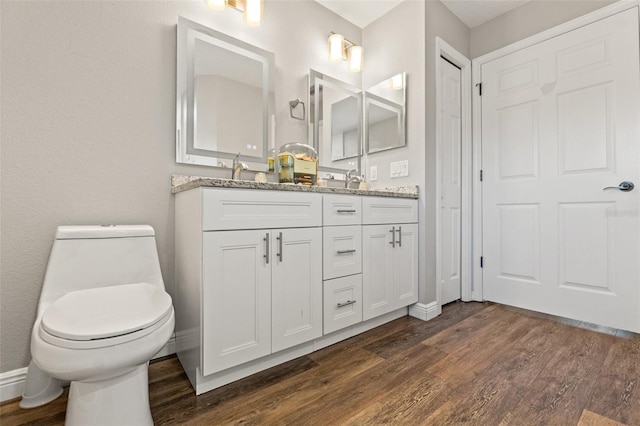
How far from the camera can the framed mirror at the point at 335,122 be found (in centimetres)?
221

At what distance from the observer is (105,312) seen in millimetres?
940

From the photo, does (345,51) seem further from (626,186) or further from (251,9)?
(626,186)

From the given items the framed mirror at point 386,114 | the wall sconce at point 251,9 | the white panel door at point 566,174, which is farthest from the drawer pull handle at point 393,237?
the wall sconce at point 251,9

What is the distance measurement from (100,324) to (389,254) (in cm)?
154

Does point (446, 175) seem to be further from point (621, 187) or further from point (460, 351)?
point (460, 351)

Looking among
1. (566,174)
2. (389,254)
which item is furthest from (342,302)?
(566,174)

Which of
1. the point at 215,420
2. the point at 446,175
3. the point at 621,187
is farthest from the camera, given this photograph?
the point at 446,175

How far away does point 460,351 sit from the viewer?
5.26ft

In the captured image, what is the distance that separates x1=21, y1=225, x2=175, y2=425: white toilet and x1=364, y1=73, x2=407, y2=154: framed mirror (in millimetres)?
1793

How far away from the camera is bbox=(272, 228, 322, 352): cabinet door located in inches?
54.4

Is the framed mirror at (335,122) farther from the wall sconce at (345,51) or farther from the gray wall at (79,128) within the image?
the gray wall at (79,128)

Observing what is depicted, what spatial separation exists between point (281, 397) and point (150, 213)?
3.55ft

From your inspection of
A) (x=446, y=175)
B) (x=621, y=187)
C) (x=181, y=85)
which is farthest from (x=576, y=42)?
(x=181, y=85)

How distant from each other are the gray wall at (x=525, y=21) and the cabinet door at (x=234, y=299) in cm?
255
